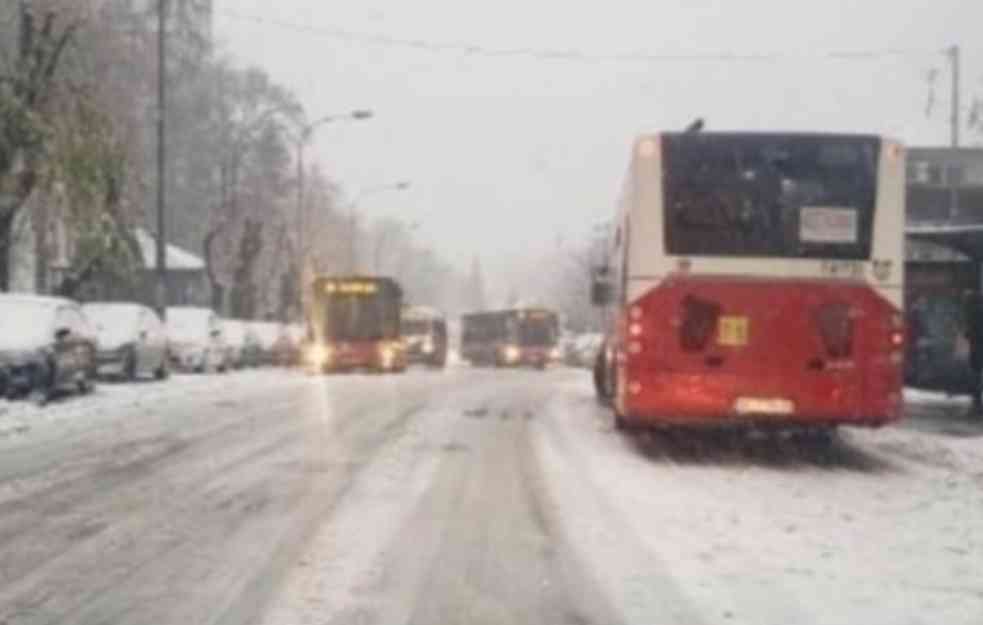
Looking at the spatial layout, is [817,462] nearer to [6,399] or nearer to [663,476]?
[663,476]

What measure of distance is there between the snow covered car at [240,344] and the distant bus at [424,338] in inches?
751

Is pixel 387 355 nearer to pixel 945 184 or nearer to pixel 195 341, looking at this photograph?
pixel 195 341

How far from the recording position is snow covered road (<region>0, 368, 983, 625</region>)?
10.3m

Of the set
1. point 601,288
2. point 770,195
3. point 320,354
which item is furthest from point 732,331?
point 320,354

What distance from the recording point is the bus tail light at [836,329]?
1941 centimetres

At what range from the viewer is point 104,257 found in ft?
120

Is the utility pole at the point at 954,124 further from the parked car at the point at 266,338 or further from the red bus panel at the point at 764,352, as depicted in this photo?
the red bus panel at the point at 764,352

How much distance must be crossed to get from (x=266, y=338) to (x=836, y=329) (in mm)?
51845

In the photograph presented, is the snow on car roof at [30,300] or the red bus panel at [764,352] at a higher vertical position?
the snow on car roof at [30,300]

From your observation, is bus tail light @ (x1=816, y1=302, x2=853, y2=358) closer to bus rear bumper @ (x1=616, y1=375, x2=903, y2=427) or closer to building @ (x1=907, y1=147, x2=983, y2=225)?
bus rear bumper @ (x1=616, y1=375, x2=903, y2=427)

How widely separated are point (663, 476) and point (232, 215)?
230 feet

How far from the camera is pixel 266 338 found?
230 ft

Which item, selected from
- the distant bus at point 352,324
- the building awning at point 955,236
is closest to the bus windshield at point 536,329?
the distant bus at point 352,324

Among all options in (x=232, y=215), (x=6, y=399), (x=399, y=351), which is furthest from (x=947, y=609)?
(x=232, y=215)
